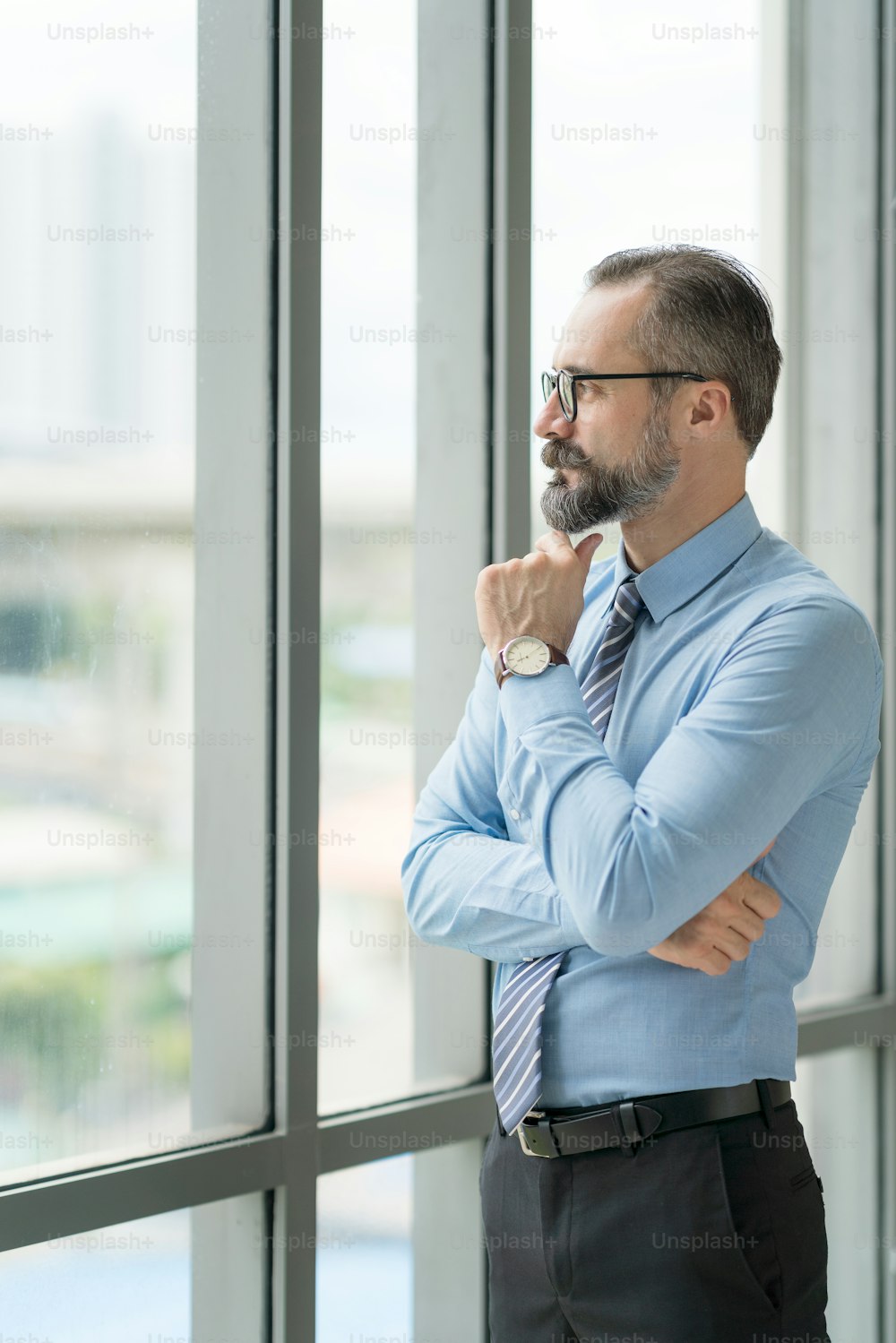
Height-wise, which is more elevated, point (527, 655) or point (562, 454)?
point (562, 454)

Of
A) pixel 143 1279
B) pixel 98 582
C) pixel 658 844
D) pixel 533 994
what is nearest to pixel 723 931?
pixel 658 844

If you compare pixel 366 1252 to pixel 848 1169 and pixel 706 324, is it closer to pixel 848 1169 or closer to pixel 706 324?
pixel 848 1169

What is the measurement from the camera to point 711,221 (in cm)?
267

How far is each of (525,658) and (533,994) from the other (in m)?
0.42

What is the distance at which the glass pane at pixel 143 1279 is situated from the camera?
5.98 feet

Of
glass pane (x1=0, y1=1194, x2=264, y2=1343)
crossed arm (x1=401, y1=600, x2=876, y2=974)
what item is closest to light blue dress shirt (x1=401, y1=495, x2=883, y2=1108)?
crossed arm (x1=401, y1=600, x2=876, y2=974)

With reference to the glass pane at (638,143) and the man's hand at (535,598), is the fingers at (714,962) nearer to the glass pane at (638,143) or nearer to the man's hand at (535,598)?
the man's hand at (535,598)

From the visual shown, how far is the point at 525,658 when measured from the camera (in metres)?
1.38

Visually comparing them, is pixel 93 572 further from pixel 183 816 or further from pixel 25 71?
pixel 25 71

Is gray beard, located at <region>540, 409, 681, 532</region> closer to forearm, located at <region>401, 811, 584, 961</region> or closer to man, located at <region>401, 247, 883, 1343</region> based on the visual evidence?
man, located at <region>401, 247, 883, 1343</region>

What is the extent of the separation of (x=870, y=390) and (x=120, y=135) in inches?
73.4

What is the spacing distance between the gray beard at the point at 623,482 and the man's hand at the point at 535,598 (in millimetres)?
66

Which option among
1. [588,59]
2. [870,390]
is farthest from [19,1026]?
[870,390]

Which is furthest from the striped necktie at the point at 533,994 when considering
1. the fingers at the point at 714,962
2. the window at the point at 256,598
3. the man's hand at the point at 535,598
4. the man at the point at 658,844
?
the window at the point at 256,598
